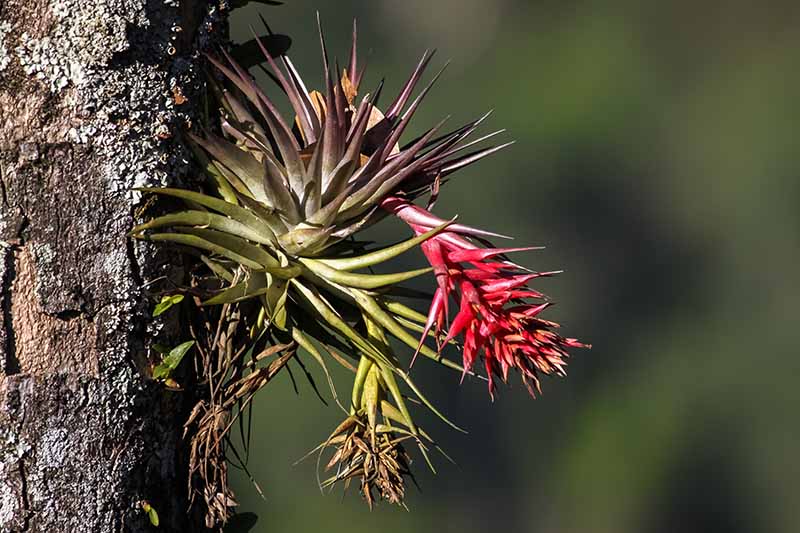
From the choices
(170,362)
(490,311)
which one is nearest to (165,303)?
(170,362)

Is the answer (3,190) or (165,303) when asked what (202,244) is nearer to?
(165,303)

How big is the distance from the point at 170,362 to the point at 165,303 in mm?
57

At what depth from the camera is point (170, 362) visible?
2.93ft

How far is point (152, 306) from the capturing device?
2.91 ft

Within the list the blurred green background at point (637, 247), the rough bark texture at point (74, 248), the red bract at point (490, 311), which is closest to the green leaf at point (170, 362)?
the rough bark texture at point (74, 248)

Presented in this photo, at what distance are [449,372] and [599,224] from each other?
1.70 m

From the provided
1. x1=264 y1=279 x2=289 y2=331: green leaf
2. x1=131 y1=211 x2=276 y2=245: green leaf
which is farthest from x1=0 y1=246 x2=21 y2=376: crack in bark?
x1=264 y1=279 x2=289 y2=331: green leaf

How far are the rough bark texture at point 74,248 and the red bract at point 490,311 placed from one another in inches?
10.8

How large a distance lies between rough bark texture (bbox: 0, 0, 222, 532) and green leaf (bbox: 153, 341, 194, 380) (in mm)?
21

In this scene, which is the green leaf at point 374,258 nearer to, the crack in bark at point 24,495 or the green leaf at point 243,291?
the green leaf at point 243,291

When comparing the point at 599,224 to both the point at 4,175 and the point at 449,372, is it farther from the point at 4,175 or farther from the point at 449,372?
the point at 4,175

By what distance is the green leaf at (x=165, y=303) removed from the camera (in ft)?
2.89

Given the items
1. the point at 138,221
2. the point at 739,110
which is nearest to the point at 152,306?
the point at 138,221

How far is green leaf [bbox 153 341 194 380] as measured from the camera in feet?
2.93
